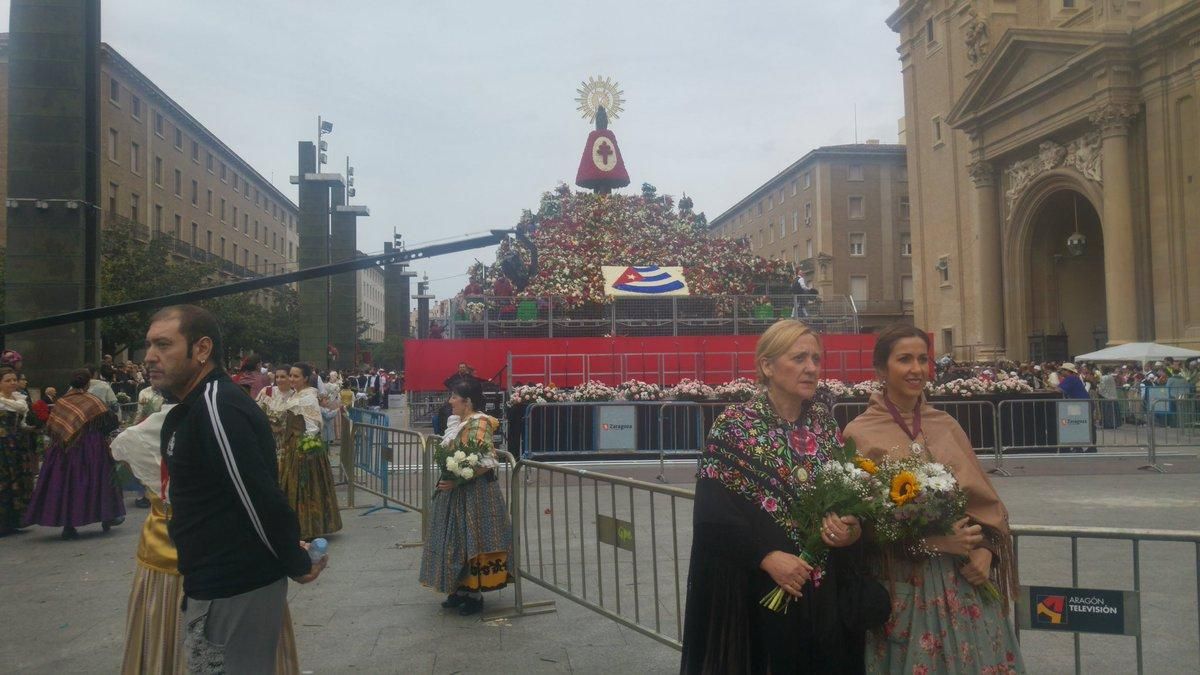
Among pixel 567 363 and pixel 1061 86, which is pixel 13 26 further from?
pixel 1061 86

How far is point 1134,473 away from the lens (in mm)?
13711

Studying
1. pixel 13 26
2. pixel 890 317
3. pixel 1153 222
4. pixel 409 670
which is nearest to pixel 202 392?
pixel 409 670

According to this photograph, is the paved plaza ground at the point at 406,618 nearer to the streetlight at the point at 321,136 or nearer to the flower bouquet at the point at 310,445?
the flower bouquet at the point at 310,445

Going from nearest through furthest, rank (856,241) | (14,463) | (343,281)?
(14,463) → (343,281) → (856,241)

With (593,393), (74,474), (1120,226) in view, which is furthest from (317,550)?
(1120,226)

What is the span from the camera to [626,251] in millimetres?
27703

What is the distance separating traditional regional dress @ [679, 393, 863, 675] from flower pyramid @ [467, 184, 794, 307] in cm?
2019

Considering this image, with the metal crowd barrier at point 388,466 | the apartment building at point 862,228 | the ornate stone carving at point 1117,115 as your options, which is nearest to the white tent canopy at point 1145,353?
the ornate stone carving at point 1117,115

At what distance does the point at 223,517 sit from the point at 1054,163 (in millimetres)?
32868

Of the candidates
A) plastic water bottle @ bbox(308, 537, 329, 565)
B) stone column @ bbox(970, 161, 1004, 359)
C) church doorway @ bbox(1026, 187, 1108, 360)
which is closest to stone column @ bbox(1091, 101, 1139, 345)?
church doorway @ bbox(1026, 187, 1108, 360)

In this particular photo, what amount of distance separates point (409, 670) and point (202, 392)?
2685 mm

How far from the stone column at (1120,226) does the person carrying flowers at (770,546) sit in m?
27.5

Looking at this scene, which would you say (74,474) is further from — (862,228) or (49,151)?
(862,228)

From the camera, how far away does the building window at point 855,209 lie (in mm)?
60562
